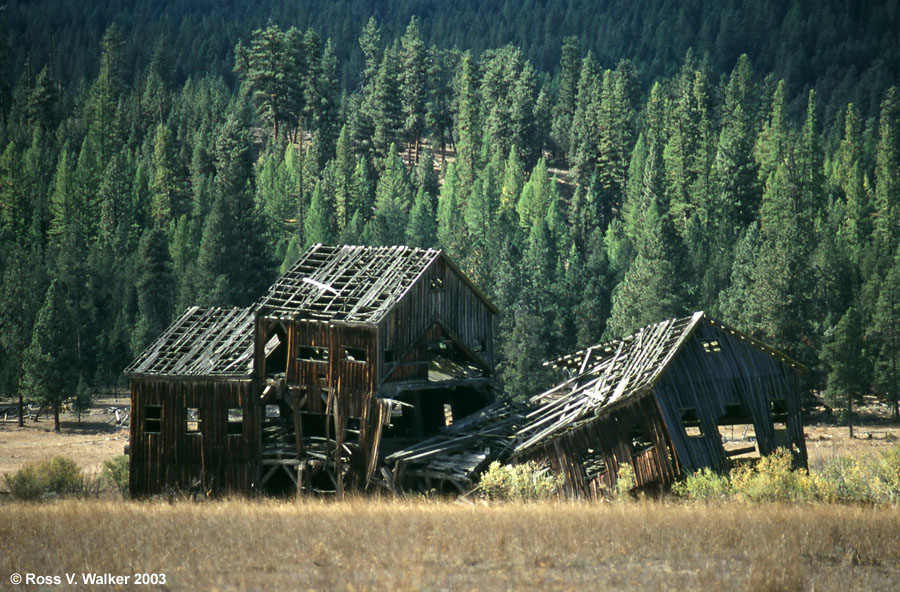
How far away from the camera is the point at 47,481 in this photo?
125 ft

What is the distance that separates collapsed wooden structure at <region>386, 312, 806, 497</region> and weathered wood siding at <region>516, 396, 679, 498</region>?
1.2 inches

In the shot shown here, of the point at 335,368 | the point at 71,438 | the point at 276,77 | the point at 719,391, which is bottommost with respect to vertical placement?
the point at 71,438

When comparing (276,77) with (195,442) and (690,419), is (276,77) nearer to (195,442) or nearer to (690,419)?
(195,442)

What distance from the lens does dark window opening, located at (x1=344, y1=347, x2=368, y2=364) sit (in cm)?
3803

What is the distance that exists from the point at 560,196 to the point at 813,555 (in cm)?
9985

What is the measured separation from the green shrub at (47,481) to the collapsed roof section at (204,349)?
12.9 feet

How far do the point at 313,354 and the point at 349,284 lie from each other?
2863 mm

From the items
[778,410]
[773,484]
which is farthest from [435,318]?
[773,484]

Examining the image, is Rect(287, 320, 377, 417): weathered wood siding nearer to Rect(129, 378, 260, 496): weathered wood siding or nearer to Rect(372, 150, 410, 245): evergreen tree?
Rect(129, 378, 260, 496): weathered wood siding

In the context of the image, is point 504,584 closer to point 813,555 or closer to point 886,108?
point 813,555

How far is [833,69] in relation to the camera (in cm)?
19625

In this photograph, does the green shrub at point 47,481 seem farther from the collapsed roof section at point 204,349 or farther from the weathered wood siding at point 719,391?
the weathered wood siding at point 719,391

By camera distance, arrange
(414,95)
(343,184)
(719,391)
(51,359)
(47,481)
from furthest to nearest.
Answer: (414,95), (343,184), (51,359), (47,481), (719,391)

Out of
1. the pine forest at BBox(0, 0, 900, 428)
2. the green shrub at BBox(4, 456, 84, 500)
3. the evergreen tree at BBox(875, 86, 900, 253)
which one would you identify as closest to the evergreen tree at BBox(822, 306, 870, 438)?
the pine forest at BBox(0, 0, 900, 428)
